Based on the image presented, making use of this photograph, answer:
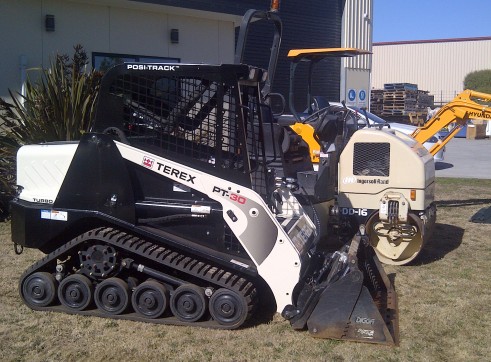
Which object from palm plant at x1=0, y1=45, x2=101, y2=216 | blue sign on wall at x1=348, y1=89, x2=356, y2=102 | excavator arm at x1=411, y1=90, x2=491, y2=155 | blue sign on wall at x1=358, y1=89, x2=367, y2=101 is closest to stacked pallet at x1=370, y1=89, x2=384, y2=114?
blue sign on wall at x1=358, y1=89, x2=367, y2=101

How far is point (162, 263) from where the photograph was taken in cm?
566

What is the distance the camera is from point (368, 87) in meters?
23.2

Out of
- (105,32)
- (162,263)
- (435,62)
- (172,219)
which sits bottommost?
(162,263)

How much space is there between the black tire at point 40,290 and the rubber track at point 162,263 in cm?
7

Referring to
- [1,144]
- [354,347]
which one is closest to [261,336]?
[354,347]

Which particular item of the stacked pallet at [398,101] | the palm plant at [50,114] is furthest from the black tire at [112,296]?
the stacked pallet at [398,101]

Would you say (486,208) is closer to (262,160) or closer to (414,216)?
(414,216)

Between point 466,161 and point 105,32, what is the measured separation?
474 inches

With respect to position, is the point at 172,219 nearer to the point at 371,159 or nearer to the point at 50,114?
the point at 371,159

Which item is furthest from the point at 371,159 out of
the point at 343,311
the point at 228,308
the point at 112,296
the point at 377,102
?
the point at 377,102

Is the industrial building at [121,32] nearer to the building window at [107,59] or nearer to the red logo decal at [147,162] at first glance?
the building window at [107,59]

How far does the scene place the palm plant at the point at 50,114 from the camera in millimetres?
9516

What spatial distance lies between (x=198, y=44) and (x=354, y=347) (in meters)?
10.8

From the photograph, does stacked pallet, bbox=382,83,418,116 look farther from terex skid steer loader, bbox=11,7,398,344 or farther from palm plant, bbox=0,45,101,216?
terex skid steer loader, bbox=11,7,398,344
